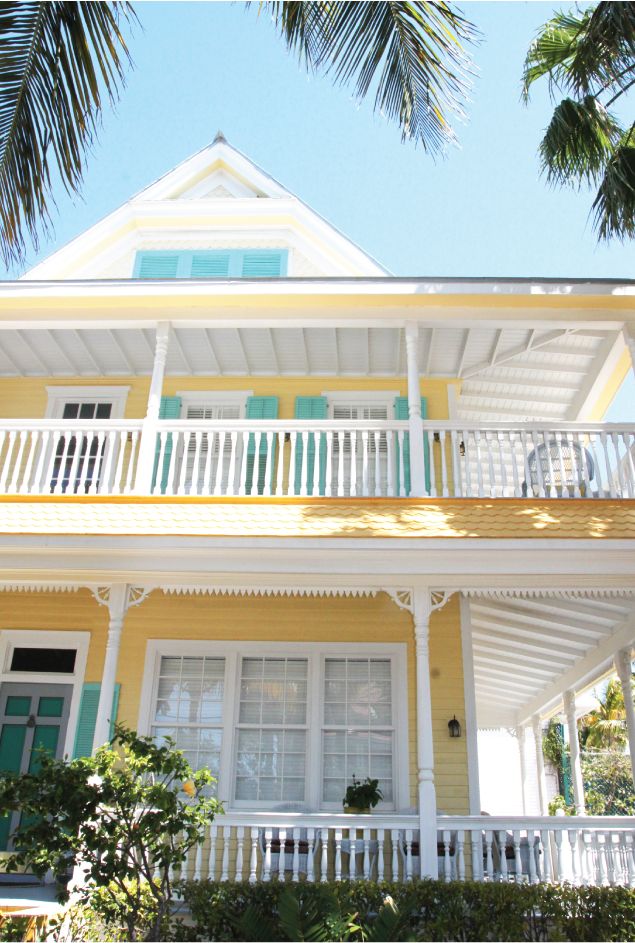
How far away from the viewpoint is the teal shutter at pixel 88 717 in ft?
30.1

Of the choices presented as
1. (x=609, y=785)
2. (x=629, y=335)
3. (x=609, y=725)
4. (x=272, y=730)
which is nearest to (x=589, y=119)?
(x=629, y=335)

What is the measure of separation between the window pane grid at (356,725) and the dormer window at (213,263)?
5850 mm

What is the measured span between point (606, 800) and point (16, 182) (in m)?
25.8

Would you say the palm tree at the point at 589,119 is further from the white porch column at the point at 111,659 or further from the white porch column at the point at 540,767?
→ the white porch column at the point at 540,767

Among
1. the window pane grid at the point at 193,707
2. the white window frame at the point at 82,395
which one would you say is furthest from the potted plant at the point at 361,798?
the white window frame at the point at 82,395

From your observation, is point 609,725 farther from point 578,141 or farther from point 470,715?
point 578,141

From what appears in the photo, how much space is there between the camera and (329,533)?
8.08 metres

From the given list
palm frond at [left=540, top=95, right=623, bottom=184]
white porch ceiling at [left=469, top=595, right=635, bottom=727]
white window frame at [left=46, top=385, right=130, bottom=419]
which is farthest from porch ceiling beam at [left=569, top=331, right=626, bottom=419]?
white window frame at [left=46, top=385, right=130, bottom=419]

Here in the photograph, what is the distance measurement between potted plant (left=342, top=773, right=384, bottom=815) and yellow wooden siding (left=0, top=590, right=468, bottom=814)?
1.19 m

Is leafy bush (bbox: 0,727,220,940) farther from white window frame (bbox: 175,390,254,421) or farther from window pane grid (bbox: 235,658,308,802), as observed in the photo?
white window frame (bbox: 175,390,254,421)

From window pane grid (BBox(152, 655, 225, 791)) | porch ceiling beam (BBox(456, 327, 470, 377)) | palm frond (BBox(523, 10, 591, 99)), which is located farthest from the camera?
palm frond (BBox(523, 10, 591, 99))

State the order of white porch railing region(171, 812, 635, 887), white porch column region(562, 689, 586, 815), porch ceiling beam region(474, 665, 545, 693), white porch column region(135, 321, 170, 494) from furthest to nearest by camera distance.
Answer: porch ceiling beam region(474, 665, 545, 693)
white porch column region(562, 689, 586, 815)
white porch column region(135, 321, 170, 494)
white porch railing region(171, 812, 635, 887)

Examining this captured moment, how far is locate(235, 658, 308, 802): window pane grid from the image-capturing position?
9.02 metres

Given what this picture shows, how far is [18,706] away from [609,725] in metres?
21.2
